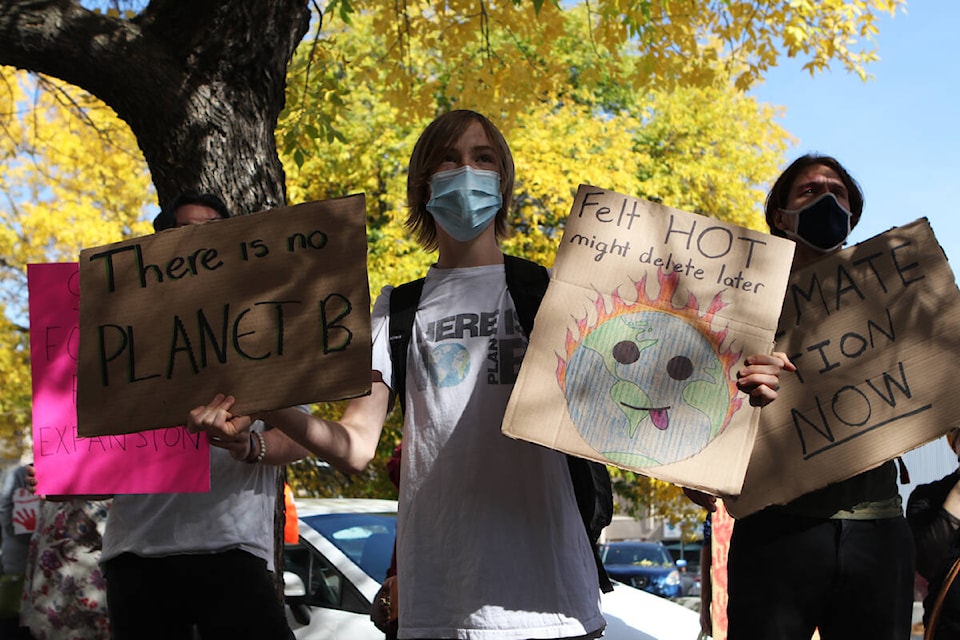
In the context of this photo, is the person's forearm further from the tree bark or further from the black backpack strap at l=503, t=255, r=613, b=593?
the tree bark

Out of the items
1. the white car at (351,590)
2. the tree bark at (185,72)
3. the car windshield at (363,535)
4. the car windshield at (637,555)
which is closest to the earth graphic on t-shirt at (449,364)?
the tree bark at (185,72)

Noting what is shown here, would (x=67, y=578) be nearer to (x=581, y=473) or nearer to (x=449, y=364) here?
(x=449, y=364)

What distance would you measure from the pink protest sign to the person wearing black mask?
4.58 feet

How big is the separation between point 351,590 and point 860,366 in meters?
3.37

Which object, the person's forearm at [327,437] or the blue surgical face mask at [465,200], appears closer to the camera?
the person's forearm at [327,437]

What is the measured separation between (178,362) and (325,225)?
17.6 inches

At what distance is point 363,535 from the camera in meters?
5.94

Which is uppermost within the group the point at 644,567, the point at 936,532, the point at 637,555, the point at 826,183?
the point at 826,183

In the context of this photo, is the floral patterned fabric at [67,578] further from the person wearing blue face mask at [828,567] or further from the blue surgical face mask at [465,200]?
the person wearing blue face mask at [828,567]

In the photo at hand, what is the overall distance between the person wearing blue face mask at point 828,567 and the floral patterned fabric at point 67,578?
8.88ft

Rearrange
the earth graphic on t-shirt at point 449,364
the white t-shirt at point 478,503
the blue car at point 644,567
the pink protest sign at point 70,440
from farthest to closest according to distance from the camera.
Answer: the blue car at point 644,567 < the pink protest sign at point 70,440 < the earth graphic on t-shirt at point 449,364 < the white t-shirt at point 478,503

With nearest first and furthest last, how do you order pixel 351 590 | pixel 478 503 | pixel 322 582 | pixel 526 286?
pixel 478 503 → pixel 526 286 → pixel 351 590 → pixel 322 582

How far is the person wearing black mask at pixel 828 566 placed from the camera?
2.66m

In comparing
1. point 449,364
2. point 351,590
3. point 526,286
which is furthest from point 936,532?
point 351,590
